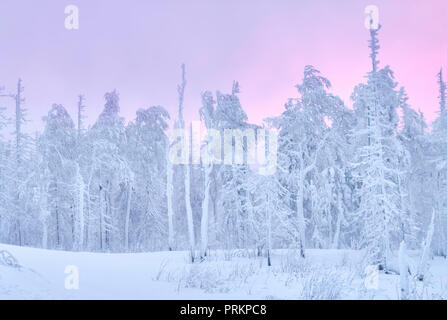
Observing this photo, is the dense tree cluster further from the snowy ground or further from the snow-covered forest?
the snowy ground

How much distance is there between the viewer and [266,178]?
1912 cm

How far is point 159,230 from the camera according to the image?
31266 mm

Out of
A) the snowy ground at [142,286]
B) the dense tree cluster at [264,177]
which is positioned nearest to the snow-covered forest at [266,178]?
the dense tree cluster at [264,177]

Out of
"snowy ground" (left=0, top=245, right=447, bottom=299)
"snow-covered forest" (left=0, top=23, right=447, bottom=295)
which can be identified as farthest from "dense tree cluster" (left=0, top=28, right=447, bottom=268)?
"snowy ground" (left=0, top=245, right=447, bottom=299)

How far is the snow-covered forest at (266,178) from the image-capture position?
18.4 metres

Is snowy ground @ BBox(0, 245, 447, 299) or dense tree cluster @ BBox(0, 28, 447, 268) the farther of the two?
dense tree cluster @ BBox(0, 28, 447, 268)

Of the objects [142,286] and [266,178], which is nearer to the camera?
[142,286]

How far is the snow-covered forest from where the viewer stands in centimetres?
1841

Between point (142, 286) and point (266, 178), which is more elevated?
point (266, 178)

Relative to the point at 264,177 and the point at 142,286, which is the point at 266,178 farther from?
the point at 142,286

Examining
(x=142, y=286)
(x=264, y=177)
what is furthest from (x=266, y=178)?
(x=142, y=286)

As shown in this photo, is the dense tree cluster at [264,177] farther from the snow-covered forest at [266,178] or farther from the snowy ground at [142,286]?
the snowy ground at [142,286]
